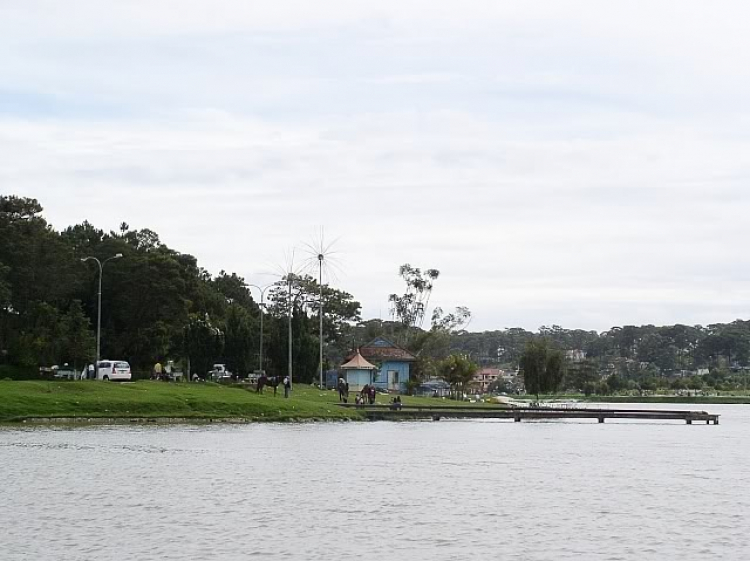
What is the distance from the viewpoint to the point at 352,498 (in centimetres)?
4122

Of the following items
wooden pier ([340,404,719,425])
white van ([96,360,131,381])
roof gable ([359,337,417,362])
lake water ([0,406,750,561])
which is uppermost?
roof gable ([359,337,417,362])

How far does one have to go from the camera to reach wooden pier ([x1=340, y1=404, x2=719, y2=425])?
93312 mm

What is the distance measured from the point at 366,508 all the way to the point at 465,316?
14435 centimetres

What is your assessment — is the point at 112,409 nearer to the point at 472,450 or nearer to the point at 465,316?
the point at 472,450

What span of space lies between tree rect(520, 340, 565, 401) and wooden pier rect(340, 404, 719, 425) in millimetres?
34641

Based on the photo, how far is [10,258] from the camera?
9894cm

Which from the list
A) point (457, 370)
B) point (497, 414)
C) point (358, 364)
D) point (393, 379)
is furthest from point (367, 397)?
point (393, 379)

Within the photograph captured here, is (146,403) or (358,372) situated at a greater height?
(358,372)

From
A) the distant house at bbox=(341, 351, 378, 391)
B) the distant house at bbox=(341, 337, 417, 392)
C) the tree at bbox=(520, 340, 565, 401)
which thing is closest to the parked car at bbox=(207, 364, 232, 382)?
the distant house at bbox=(341, 351, 378, 391)

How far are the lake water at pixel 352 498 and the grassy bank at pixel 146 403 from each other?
4.63 meters

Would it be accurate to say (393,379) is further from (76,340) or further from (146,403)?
(146,403)

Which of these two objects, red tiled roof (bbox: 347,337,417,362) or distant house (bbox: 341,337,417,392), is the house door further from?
red tiled roof (bbox: 347,337,417,362)

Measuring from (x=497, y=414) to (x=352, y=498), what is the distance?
59588 mm

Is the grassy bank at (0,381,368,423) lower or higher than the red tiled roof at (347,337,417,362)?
lower
